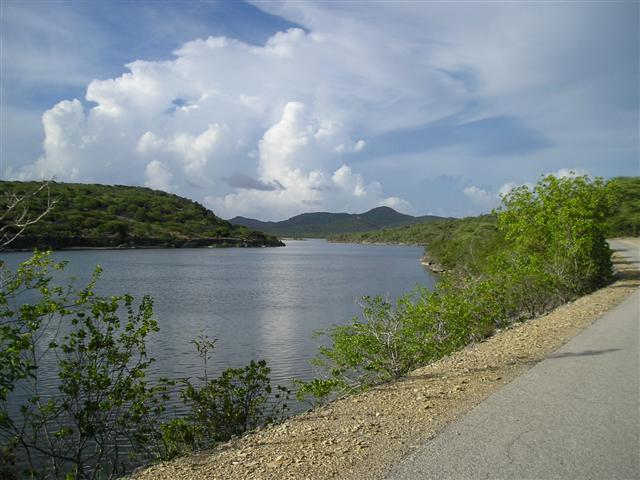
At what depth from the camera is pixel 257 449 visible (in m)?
6.59

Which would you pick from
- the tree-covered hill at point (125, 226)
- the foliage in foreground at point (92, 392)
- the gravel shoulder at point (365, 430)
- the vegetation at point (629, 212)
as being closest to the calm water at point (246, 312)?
the gravel shoulder at point (365, 430)

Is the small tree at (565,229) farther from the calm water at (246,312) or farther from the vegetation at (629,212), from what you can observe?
the vegetation at (629,212)

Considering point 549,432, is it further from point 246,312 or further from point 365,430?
point 246,312

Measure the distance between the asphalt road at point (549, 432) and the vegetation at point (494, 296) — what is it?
3.42 meters

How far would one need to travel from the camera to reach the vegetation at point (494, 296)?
41.4 feet

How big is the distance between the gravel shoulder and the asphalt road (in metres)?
0.32

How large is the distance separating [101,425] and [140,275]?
54205 millimetres

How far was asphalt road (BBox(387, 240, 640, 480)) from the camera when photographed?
5375mm

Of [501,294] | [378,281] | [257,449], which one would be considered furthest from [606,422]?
[378,281]

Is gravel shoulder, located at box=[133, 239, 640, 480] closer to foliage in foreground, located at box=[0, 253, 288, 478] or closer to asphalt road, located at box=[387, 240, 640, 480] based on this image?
asphalt road, located at box=[387, 240, 640, 480]

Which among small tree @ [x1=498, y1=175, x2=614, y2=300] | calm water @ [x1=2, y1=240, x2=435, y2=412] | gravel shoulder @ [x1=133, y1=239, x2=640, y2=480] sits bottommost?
calm water @ [x1=2, y1=240, x2=435, y2=412]

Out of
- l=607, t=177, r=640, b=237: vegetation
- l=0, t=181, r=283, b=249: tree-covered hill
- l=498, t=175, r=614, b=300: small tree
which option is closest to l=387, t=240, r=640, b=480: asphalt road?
l=498, t=175, r=614, b=300: small tree

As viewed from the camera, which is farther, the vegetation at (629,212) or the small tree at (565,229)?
the vegetation at (629,212)

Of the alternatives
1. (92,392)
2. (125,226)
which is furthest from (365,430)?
(125,226)
